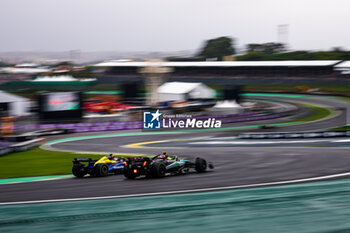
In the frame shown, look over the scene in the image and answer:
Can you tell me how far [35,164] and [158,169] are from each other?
7.24 meters

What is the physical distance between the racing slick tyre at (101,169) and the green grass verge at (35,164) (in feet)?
7.25

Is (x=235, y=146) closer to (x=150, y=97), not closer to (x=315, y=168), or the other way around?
(x=315, y=168)

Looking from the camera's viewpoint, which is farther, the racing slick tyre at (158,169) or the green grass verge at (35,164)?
the green grass verge at (35,164)

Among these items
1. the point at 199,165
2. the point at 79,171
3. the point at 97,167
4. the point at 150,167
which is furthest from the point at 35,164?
the point at 199,165

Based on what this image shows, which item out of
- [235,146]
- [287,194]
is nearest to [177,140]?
[235,146]

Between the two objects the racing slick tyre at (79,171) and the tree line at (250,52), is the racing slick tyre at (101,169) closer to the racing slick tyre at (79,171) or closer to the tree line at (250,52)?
the racing slick tyre at (79,171)

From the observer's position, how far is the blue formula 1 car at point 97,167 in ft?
43.8

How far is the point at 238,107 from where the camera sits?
4378cm

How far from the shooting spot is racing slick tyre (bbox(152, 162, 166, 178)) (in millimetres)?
12406

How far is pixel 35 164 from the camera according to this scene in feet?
56.6

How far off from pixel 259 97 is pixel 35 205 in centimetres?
5236

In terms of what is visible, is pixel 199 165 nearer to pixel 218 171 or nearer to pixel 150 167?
pixel 218 171

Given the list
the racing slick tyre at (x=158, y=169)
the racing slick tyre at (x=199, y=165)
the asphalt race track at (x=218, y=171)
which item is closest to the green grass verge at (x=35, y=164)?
the asphalt race track at (x=218, y=171)

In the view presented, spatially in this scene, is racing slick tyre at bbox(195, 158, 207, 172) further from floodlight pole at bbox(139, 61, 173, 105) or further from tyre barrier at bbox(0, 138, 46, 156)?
floodlight pole at bbox(139, 61, 173, 105)
